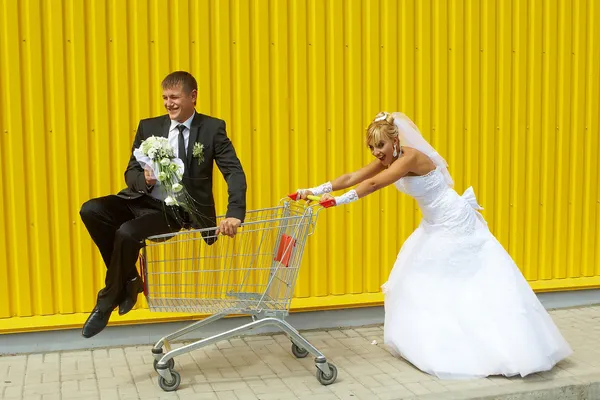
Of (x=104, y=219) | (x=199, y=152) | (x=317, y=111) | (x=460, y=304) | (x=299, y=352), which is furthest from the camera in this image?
(x=317, y=111)

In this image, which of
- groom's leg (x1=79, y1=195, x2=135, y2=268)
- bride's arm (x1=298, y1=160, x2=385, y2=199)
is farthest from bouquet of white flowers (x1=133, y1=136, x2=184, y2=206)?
bride's arm (x1=298, y1=160, x2=385, y2=199)

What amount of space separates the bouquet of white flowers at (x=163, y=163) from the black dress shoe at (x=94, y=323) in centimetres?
85

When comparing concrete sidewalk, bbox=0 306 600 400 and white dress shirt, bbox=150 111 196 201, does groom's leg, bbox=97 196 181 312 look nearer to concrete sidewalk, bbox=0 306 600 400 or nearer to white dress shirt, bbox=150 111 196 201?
white dress shirt, bbox=150 111 196 201

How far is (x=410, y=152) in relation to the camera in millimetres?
5801

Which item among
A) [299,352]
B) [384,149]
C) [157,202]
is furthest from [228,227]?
[299,352]

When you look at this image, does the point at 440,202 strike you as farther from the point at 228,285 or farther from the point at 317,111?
the point at 228,285

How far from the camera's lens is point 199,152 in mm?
5527

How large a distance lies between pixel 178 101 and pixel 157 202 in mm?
708

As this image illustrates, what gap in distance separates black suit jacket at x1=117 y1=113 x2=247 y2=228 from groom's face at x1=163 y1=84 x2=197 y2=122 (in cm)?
12

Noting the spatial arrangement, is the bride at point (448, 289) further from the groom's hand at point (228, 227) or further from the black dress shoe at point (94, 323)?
the black dress shoe at point (94, 323)

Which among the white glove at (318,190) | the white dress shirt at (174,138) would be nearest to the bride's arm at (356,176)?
the white glove at (318,190)

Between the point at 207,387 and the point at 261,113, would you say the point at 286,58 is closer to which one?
the point at 261,113

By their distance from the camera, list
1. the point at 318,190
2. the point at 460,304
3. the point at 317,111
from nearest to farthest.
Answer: the point at 318,190 → the point at 460,304 → the point at 317,111

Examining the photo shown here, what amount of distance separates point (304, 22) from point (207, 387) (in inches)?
122
